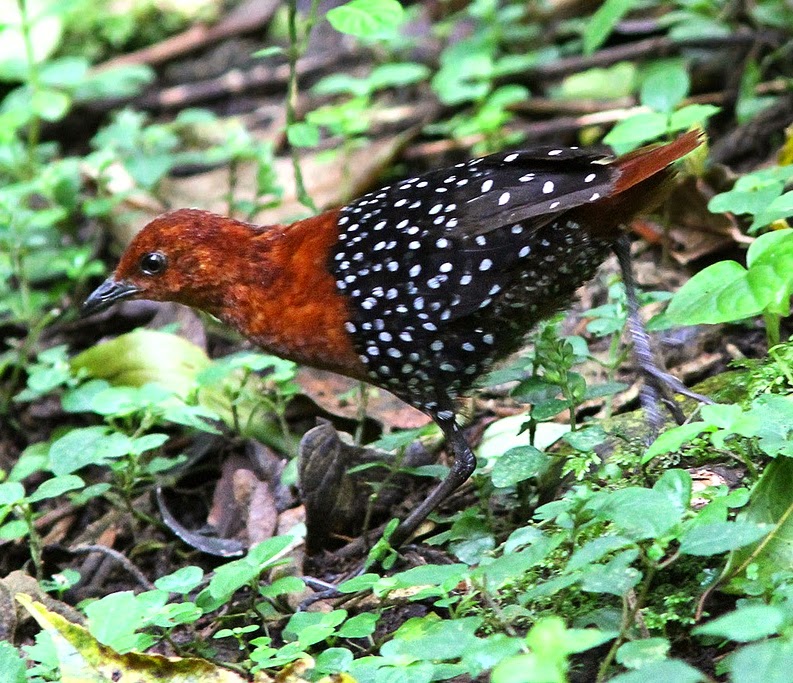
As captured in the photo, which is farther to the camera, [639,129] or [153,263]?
[639,129]

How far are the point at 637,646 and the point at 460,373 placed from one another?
144 cm

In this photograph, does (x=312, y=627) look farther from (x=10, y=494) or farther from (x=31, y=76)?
(x=31, y=76)

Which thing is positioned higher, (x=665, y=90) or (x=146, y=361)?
(x=665, y=90)

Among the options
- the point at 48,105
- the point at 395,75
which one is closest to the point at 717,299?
the point at 395,75

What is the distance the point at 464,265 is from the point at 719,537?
54.0 inches

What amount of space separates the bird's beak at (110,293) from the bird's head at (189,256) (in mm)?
59

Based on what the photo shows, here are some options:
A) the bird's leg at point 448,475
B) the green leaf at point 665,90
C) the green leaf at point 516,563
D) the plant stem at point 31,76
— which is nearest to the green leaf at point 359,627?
the green leaf at point 516,563

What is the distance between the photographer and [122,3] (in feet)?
28.2

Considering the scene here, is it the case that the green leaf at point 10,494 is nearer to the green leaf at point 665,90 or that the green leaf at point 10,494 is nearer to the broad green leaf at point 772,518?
the broad green leaf at point 772,518

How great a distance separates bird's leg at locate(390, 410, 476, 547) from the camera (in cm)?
383

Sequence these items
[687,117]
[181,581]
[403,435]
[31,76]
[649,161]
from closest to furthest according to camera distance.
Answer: [181,581]
[649,161]
[403,435]
[687,117]
[31,76]

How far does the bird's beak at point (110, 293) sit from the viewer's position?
4352 mm

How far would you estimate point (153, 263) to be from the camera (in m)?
4.23

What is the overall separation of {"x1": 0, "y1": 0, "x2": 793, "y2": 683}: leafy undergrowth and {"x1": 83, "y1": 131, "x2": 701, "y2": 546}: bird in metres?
0.18
